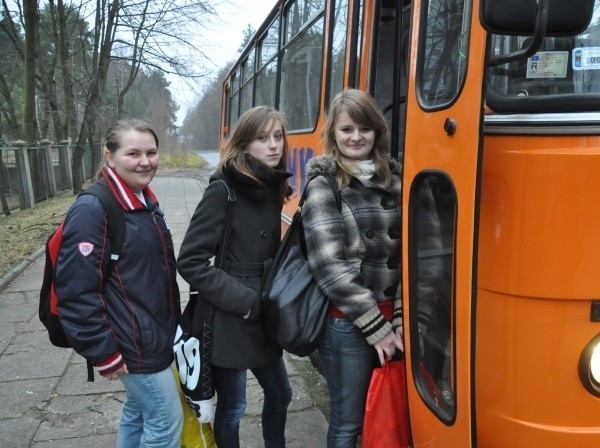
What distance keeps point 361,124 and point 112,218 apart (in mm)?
981

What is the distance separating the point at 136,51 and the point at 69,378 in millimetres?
15488

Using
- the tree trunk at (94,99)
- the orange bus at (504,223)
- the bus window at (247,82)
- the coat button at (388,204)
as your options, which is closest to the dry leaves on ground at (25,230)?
the tree trunk at (94,99)

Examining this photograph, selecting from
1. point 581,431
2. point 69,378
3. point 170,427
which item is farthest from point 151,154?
point 69,378

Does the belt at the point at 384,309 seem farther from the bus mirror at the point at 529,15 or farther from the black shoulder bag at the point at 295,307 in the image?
the bus mirror at the point at 529,15

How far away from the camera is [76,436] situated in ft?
10.3

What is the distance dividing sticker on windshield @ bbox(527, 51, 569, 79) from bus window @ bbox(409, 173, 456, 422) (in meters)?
0.44

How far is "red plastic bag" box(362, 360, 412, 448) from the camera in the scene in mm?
2061

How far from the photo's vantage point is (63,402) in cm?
357

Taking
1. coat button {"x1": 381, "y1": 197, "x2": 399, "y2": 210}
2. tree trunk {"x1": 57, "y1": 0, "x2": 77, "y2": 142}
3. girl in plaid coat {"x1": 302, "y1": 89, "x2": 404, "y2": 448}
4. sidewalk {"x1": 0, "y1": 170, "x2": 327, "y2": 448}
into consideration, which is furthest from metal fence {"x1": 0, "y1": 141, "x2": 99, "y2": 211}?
coat button {"x1": 381, "y1": 197, "x2": 399, "y2": 210}

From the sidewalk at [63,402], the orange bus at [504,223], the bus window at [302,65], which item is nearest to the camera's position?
the orange bus at [504,223]

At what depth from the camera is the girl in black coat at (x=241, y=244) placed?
81.0 inches

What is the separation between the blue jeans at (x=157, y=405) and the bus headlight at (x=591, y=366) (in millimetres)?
1465

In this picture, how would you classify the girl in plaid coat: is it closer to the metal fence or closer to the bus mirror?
the bus mirror

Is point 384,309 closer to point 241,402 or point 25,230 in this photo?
point 241,402
